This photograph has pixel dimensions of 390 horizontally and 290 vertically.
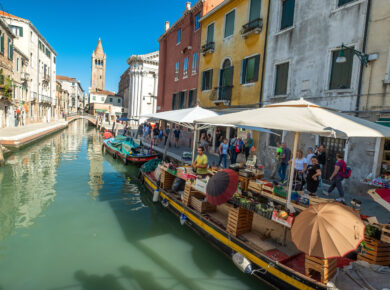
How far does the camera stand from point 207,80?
18766 millimetres

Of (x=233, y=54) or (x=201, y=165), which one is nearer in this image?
(x=201, y=165)

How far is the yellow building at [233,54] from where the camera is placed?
14039 millimetres

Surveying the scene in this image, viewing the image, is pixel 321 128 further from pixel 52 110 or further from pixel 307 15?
pixel 52 110

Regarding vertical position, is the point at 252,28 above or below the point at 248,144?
above

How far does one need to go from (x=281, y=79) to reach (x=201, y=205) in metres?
8.36

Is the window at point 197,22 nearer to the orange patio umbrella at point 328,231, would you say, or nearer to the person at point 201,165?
the person at point 201,165

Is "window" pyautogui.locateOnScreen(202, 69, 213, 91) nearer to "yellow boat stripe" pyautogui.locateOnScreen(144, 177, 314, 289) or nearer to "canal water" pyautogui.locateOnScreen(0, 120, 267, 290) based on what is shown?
"canal water" pyautogui.locateOnScreen(0, 120, 267, 290)

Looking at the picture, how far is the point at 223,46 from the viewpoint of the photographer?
16.9 m

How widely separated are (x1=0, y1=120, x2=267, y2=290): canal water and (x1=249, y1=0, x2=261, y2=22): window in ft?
36.7

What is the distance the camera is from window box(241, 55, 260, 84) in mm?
14078

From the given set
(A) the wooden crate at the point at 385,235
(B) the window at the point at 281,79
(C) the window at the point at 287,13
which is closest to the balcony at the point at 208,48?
(C) the window at the point at 287,13

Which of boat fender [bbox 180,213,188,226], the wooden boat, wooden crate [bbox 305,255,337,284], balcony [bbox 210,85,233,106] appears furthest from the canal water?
Result: balcony [bbox 210,85,233,106]

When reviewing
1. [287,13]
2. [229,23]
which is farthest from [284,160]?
[229,23]

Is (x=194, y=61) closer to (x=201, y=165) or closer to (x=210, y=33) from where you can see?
(x=210, y=33)
